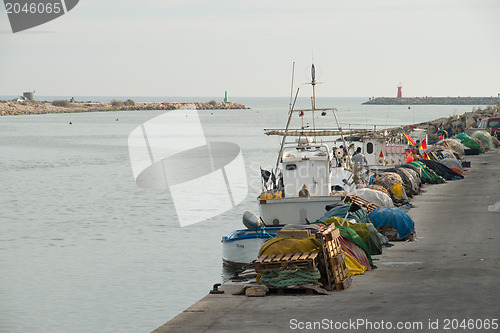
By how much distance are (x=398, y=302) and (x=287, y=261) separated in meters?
2.42

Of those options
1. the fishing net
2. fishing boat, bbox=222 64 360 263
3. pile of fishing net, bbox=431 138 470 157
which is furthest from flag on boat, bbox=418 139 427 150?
the fishing net

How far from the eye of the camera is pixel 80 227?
35.5 m

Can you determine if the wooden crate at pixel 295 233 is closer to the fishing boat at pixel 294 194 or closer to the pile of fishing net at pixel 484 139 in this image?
the fishing boat at pixel 294 194

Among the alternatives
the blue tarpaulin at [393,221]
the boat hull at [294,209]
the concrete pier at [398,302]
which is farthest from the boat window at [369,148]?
the concrete pier at [398,302]

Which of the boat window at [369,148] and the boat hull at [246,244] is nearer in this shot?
the boat hull at [246,244]

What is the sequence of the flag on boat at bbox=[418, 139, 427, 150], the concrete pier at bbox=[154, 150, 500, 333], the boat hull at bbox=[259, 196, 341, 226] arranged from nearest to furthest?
the concrete pier at bbox=[154, 150, 500, 333]
the boat hull at bbox=[259, 196, 341, 226]
the flag on boat at bbox=[418, 139, 427, 150]

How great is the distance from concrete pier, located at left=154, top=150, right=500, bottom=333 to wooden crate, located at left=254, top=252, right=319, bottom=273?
64 centimetres

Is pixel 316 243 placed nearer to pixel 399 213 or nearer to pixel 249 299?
pixel 249 299

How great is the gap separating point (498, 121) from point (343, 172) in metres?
41.2

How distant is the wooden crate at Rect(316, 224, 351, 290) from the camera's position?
51.9 ft

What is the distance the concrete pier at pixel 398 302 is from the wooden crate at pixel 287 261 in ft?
2.09

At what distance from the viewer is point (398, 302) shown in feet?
48.0

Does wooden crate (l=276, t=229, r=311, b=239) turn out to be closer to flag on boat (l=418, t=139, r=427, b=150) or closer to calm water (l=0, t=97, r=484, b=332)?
calm water (l=0, t=97, r=484, b=332)

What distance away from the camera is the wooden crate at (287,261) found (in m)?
15.4
